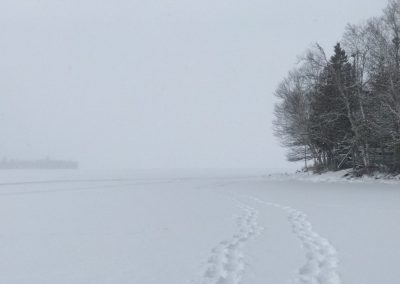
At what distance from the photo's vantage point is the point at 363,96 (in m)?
33.4

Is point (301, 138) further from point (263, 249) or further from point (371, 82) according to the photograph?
point (263, 249)

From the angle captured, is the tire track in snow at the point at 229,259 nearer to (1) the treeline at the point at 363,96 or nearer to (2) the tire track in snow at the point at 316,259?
(2) the tire track in snow at the point at 316,259

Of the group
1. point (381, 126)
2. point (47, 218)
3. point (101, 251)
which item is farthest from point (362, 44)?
point (101, 251)

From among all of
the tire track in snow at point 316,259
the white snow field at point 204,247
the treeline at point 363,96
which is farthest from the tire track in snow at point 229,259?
the treeline at point 363,96

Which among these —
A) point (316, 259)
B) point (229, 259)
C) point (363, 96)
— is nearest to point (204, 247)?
point (229, 259)

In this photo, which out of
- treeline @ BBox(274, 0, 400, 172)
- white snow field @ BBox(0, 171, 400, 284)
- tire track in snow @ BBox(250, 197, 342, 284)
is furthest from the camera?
treeline @ BBox(274, 0, 400, 172)

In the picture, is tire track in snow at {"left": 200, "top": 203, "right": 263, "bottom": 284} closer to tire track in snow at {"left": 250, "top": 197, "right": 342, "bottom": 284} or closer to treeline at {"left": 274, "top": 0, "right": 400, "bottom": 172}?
tire track in snow at {"left": 250, "top": 197, "right": 342, "bottom": 284}

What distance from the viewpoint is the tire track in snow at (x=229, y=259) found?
19.4 feet

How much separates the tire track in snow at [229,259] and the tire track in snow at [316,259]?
844 mm

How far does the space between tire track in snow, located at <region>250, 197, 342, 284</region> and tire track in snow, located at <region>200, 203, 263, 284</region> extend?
2.77ft

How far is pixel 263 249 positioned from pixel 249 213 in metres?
5.86

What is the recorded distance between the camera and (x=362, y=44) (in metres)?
34.1

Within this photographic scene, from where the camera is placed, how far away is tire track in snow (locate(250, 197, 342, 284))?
19.2 feet

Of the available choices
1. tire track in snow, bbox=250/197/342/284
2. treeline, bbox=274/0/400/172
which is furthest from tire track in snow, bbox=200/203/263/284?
treeline, bbox=274/0/400/172
